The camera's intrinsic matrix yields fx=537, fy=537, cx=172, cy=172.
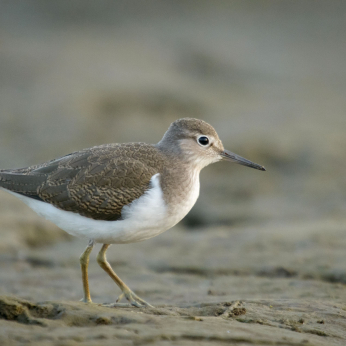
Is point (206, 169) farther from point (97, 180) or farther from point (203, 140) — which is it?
point (97, 180)

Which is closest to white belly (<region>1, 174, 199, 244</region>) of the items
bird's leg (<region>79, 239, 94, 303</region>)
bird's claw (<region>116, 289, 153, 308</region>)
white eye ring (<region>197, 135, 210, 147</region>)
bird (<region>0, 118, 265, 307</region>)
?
bird (<region>0, 118, 265, 307</region>)

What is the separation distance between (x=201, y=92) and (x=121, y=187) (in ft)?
39.8

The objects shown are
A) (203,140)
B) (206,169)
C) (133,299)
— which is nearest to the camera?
(133,299)

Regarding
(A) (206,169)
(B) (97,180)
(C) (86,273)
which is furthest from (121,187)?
(A) (206,169)

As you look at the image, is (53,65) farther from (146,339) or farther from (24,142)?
(146,339)

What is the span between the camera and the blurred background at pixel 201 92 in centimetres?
1221

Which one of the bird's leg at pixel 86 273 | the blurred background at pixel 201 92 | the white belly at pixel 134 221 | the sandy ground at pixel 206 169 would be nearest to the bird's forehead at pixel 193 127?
the white belly at pixel 134 221

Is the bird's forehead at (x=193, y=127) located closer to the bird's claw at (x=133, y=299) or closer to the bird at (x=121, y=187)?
the bird at (x=121, y=187)

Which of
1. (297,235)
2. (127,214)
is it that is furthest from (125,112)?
(127,214)

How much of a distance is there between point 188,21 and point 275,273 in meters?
18.1

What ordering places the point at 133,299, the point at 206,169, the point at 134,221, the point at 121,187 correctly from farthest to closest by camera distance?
the point at 206,169
the point at 133,299
the point at 121,187
the point at 134,221

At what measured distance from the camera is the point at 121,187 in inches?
250

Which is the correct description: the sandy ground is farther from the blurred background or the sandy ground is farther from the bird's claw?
the bird's claw

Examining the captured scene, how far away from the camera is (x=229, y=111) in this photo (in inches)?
683
